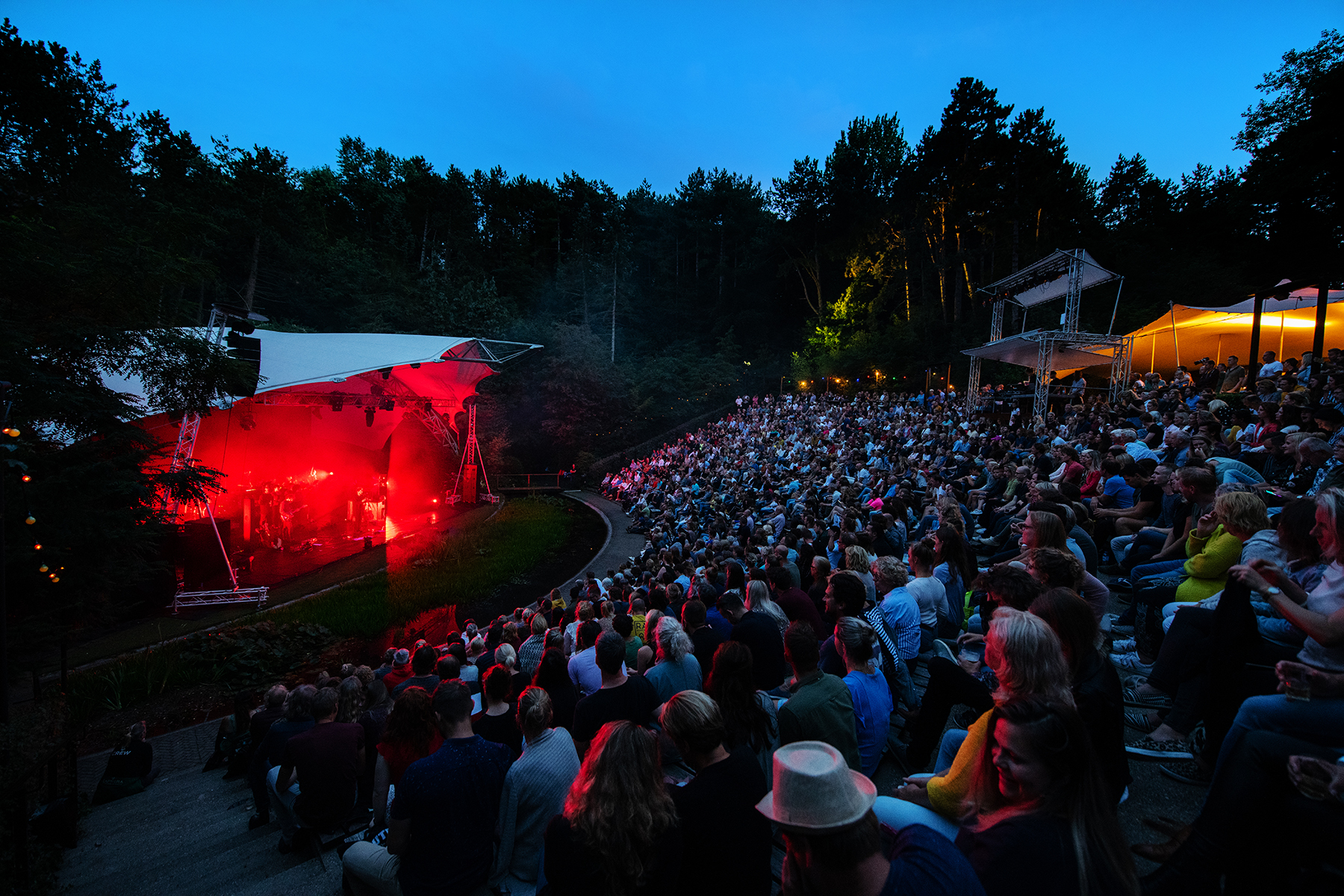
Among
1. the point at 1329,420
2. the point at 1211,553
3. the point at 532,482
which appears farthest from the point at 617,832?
the point at 532,482

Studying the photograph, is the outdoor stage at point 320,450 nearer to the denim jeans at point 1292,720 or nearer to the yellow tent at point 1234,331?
the denim jeans at point 1292,720

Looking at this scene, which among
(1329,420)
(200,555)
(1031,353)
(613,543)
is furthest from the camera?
(613,543)

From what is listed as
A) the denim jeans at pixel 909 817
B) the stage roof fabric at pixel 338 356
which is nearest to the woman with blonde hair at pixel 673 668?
the denim jeans at pixel 909 817

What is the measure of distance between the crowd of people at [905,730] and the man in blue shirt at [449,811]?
1cm

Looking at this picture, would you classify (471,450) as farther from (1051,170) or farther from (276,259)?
(1051,170)

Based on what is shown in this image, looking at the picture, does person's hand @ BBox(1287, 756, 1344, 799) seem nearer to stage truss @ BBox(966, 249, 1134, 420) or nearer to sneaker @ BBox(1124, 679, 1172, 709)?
sneaker @ BBox(1124, 679, 1172, 709)

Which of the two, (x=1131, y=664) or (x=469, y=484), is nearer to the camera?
(x=1131, y=664)

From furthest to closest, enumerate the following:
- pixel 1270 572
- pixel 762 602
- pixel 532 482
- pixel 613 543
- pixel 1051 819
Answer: pixel 532 482 → pixel 613 543 → pixel 762 602 → pixel 1270 572 → pixel 1051 819

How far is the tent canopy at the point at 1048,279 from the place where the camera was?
48.3 ft

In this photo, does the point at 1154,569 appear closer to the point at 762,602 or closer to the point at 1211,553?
the point at 1211,553

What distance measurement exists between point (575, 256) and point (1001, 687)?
45.6 metres

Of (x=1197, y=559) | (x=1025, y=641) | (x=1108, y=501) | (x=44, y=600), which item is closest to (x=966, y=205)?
(x=1108, y=501)

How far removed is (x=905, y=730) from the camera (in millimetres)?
3719

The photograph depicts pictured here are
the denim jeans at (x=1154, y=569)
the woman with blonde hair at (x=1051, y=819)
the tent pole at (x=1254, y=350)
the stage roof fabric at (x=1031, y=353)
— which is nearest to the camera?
the woman with blonde hair at (x=1051, y=819)
